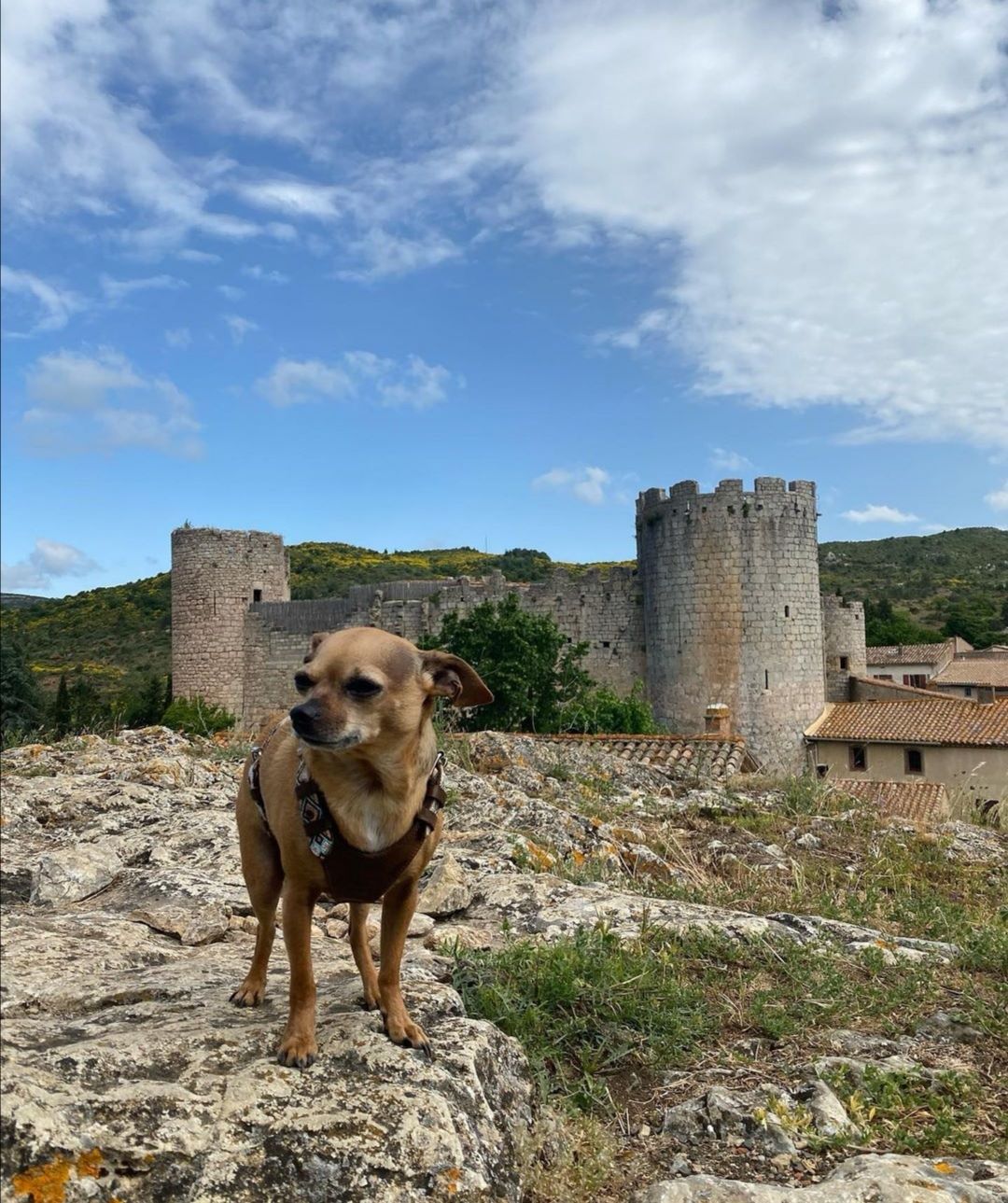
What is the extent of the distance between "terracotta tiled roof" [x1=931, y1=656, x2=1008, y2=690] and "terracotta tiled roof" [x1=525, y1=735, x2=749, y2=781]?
23541mm

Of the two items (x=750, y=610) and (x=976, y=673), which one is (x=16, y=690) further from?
(x=976, y=673)

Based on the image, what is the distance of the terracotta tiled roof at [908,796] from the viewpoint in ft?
34.5

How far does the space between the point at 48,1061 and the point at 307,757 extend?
2.91ft

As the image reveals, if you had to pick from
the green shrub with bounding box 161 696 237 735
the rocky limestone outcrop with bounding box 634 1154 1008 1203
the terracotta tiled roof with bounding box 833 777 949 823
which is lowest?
the terracotta tiled roof with bounding box 833 777 949 823

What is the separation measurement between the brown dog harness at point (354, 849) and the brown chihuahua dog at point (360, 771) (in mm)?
15

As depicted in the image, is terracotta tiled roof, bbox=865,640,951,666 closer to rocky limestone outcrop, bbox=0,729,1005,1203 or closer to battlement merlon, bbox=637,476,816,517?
battlement merlon, bbox=637,476,816,517

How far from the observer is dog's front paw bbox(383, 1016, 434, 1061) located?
8.43 ft

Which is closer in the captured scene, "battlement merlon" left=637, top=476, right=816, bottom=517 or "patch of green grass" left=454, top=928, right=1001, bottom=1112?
"patch of green grass" left=454, top=928, right=1001, bottom=1112

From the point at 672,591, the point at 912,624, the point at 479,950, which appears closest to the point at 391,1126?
→ the point at 479,950

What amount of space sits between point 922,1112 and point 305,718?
7.21 ft

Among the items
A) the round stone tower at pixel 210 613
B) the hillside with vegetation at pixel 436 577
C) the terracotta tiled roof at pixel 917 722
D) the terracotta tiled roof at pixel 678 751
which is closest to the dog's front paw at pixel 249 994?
the terracotta tiled roof at pixel 678 751

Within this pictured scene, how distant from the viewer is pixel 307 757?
2.48m

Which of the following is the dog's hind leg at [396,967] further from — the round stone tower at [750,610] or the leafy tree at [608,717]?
the round stone tower at [750,610]

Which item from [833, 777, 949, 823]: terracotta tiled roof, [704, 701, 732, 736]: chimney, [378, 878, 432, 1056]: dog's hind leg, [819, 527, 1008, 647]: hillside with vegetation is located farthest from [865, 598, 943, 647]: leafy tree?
[378, 878, 432, 1056]: dog's hind leg
